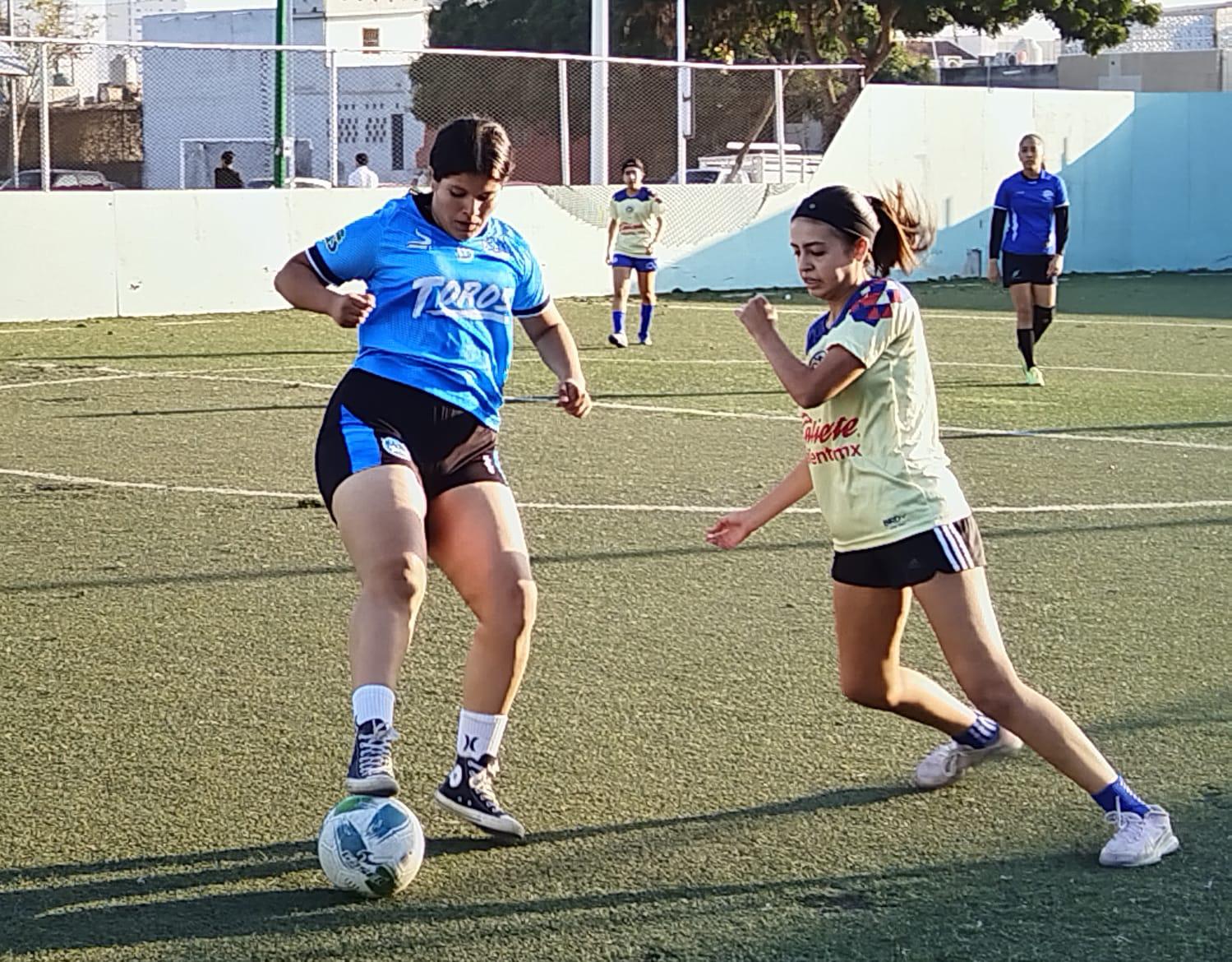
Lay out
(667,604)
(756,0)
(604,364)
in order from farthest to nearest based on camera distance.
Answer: (756,0) < (604,364) < (667,604)

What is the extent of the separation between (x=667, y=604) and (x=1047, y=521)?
2.72 meters

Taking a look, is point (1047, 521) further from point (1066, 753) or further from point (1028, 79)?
point (1028, 79)

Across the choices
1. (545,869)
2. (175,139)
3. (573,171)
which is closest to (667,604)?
(545,869)

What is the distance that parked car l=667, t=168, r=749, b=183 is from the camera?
94.2ft

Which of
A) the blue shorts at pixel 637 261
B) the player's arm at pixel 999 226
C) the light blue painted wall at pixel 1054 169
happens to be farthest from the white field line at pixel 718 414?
the light blue painted wall at pixel 1054 169

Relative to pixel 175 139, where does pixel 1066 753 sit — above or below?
below

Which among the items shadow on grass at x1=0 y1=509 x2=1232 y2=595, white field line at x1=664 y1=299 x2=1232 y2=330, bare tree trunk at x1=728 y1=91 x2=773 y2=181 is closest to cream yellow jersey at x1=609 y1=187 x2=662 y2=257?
white field line at x1=664 y1=299 x2=1232 y2=330

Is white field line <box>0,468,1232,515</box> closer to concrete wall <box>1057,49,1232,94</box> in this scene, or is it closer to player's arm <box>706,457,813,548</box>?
player's arm <box>706,457,813,548</box>

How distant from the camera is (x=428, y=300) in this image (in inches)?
207

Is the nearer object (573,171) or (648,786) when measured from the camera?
(648,786)

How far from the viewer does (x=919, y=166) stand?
30641mm

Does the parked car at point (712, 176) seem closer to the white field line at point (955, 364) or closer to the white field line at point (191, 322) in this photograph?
the white field line at point (191, 322)

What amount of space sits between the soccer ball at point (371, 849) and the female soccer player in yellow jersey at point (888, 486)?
4.23 ft

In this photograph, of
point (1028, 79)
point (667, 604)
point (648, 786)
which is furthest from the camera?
point (1028, 79)
